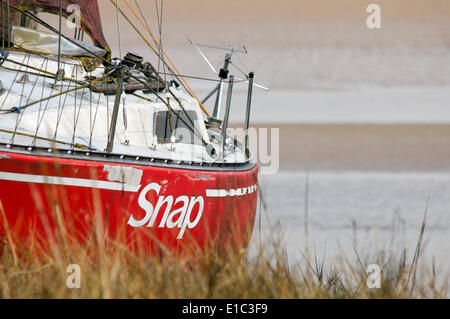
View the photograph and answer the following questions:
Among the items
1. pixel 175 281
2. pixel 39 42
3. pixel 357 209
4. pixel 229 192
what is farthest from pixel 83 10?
pixel 175 281

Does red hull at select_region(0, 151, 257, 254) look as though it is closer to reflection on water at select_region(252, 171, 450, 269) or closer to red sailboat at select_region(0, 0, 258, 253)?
red sailboat at select_region(0, 0, 258, 253)

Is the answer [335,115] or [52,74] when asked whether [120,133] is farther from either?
[335,115]

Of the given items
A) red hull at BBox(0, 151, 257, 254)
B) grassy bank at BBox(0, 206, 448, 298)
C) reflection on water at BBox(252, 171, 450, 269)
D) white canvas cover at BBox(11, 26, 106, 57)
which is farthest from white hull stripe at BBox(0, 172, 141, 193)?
white canvas cover at BBox(11, 26, 106, 57)

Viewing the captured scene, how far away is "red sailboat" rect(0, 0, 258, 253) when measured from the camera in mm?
6137

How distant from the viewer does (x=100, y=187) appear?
635 centimetres

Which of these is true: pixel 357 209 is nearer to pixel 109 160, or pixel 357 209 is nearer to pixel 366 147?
pixel 366 147

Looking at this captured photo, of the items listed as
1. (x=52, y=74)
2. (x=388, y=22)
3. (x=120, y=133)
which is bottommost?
(x=120, y=133)

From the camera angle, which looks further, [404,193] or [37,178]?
[404,193]

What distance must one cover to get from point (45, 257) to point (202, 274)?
3.74ft

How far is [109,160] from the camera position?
643cm

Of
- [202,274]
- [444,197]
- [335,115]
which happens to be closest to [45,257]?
[202,274]

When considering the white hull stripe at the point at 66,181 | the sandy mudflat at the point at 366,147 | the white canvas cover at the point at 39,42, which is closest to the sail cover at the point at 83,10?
the white canvas cover at the point at 39,42

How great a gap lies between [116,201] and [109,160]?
1.16ft

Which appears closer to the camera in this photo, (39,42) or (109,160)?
(109,160)
